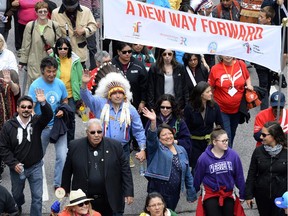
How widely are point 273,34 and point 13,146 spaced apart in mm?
3733

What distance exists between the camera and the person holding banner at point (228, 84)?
1352 cm

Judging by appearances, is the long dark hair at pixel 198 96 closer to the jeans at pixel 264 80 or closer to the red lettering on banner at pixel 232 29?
the red lettering on banner at pixel 232 29

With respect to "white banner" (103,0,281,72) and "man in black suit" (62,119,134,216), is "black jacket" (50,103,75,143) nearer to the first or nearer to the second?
"white banner" (103,0,281,72)

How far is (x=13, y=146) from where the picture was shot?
11594 mm

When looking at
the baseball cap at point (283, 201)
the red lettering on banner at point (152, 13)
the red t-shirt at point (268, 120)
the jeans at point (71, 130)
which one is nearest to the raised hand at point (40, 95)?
the jeans at point (71, 130)

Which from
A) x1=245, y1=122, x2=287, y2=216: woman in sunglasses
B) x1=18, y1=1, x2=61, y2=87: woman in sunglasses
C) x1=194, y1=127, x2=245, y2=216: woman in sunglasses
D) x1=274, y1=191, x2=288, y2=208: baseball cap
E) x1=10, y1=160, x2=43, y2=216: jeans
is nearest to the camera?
x1=274, y1=191, x2=288, y2=208: baseball cap

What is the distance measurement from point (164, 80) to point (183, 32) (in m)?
0.98

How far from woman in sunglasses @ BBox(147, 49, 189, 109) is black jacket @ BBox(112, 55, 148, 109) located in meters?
0.16

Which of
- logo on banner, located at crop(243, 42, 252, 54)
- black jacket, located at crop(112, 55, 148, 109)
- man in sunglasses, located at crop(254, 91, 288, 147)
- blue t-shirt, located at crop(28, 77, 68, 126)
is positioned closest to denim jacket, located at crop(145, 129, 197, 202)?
man in sunglasses, located at crop(254, 91, 288, 147)

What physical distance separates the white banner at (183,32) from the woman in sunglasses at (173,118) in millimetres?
784

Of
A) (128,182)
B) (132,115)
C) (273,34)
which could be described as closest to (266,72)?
(273,34)

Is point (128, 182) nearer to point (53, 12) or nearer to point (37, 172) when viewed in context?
point (37, 172)

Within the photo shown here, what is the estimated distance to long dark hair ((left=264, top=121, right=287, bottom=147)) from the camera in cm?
1145

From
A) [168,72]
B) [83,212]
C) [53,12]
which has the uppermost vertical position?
[53,12]
